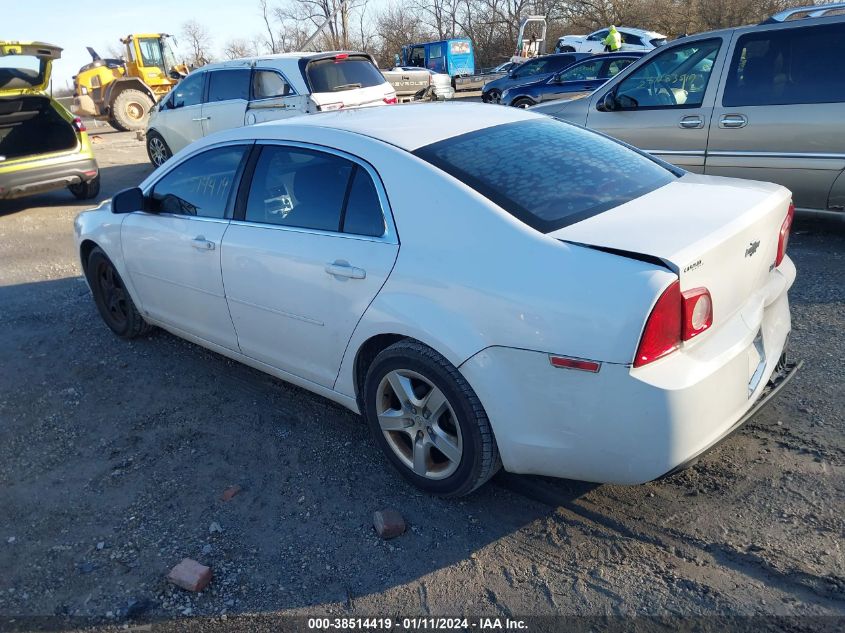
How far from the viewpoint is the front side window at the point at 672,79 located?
5984mm

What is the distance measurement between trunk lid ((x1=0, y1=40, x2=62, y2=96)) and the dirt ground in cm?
676

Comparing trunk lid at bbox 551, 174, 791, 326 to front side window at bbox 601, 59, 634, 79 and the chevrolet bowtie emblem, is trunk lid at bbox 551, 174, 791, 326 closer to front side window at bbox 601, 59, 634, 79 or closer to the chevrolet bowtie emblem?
the chevrolet bowtie emblem

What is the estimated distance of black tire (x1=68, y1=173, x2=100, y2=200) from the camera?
10.4 meters

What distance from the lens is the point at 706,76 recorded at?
596 cm

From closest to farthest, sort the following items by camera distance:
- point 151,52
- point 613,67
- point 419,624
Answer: point 419,624 < point 613,67 < point 151,52

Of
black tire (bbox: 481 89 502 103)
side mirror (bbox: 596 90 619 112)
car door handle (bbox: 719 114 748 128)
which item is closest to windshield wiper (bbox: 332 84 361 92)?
side mirror (bbox: 596 90 619 112)

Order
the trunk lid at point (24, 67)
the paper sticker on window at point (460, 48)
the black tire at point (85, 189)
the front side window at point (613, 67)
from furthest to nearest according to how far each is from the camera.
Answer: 1. the paper sticker on window at point (460, 48)
2. the front side window at point (613, 67)
3. the black tire at point (85, 189)
4. the trunk lid at point (24, 67)

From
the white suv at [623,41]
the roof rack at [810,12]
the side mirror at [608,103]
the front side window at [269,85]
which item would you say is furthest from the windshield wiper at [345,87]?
the white suv at [623,41]

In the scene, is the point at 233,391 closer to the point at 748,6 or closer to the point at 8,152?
the point at 8,152

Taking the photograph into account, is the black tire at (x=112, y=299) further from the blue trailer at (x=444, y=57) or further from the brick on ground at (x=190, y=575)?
the blue trailer at (x=444, y=57)

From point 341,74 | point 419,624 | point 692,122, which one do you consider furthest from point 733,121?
point 341,74

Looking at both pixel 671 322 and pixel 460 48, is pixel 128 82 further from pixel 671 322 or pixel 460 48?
pixel 671 322

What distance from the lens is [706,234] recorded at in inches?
95.1

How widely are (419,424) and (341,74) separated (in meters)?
7.95
